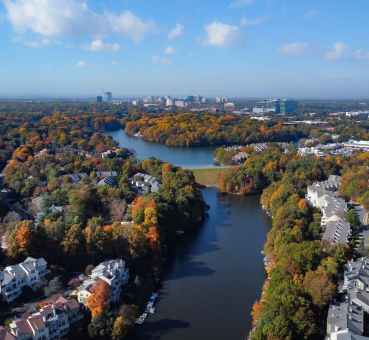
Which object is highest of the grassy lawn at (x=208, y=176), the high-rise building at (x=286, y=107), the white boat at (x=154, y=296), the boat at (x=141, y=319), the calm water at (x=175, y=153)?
the high-rise building at (x=286, y=107)

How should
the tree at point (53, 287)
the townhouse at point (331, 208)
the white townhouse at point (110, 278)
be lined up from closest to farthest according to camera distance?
the white townhouse at point (110, 278) < the tree at point (53, 287) < the townhouse at point (331, 208)

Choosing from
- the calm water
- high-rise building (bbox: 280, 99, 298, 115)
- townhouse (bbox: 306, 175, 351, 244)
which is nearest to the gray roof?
townhouse (bbox: 306, 175, 351, 244)

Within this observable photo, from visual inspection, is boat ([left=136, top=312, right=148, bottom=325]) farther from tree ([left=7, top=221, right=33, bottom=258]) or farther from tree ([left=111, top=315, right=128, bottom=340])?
tree ([left=7, top=221, right=33, bottom=258])


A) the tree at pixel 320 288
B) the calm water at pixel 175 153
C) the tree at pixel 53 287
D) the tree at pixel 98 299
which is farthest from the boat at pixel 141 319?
the calm water at pixel 175 153

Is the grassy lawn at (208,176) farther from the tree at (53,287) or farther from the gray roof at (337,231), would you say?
the tree at (53,287)

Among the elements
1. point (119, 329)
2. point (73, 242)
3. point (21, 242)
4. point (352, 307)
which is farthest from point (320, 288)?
point (21, 242)

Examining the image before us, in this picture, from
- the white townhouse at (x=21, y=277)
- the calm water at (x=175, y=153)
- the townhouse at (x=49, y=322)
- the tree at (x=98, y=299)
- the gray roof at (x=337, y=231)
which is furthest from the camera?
the calm water at (x=175, y=153)
